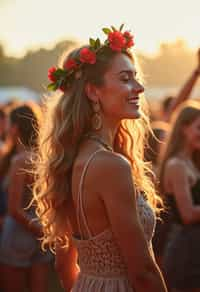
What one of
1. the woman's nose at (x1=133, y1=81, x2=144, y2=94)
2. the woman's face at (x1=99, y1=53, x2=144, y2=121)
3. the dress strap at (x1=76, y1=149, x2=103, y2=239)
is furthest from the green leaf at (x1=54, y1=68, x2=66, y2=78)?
the dress strap at (x1=76, y1=149, x2=103, y2=239)

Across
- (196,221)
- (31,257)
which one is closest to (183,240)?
(196,221)

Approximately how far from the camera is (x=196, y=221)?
4418mm

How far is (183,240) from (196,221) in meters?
0.15

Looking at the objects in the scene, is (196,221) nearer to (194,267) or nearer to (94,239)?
(194,267)

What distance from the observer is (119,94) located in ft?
10.1

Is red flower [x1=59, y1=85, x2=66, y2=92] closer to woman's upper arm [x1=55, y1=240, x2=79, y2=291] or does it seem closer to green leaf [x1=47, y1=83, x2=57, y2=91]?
green leaf [x1=47, y1=83, x2=57, y2=91]

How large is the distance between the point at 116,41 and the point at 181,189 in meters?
1.49

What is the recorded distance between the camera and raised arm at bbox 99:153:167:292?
2.81 m

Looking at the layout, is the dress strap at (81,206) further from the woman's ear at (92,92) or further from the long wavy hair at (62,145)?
the woman's ear at (92,92)

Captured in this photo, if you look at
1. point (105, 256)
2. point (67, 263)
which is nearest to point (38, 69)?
A: point (67, 263)

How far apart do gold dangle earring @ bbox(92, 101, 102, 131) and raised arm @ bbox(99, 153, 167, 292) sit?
25cm

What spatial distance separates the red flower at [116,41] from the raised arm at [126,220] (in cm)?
58

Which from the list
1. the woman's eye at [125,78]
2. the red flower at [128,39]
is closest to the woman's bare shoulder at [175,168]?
the red flower at [128,39]

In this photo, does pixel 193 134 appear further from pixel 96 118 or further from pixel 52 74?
pixel 96 118
